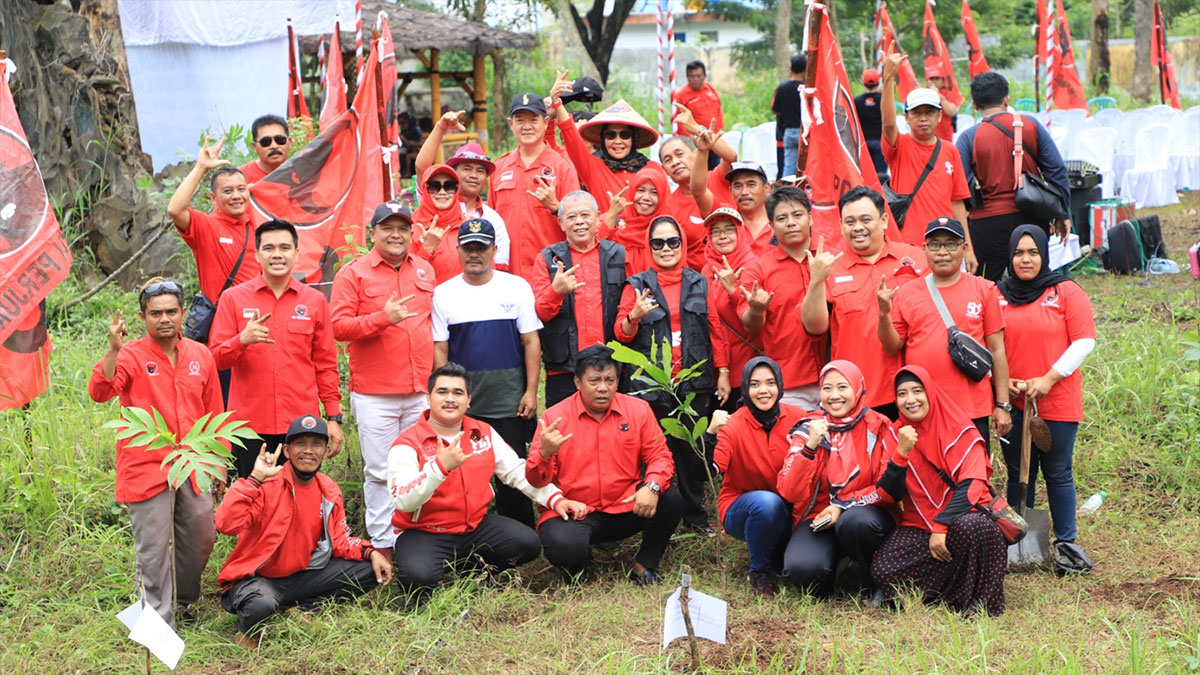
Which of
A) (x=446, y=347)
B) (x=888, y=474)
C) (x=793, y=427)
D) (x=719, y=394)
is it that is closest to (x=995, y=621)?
(x=888, y=474)

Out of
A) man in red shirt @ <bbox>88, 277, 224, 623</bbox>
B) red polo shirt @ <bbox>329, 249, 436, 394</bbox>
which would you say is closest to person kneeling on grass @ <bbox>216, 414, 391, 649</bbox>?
man in red shirt @ <bbox>88, 277, 224, 623</bbox>

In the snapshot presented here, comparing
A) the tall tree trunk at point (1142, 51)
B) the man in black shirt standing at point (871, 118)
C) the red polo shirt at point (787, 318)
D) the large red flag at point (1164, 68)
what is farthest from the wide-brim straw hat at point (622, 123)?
the tall tree trunk at point (1142, 51)

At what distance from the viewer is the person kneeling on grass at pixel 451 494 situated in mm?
5512

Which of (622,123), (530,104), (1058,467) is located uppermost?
(530,104)

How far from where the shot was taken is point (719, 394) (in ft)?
20.6

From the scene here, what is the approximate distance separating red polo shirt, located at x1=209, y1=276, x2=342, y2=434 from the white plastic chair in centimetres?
1265

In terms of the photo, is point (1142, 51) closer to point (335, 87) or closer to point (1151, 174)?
point (1151, 174)

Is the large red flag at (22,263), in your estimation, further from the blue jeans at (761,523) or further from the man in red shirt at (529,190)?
the blue jeans at (761,523)

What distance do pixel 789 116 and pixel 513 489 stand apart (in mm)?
6641

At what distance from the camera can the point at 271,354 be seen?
5836mm

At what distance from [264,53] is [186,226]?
9532mm

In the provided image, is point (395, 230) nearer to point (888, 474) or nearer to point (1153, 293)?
point (888, 474)

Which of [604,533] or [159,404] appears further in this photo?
[604,533]

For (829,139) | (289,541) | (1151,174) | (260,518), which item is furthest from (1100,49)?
(260,518)
